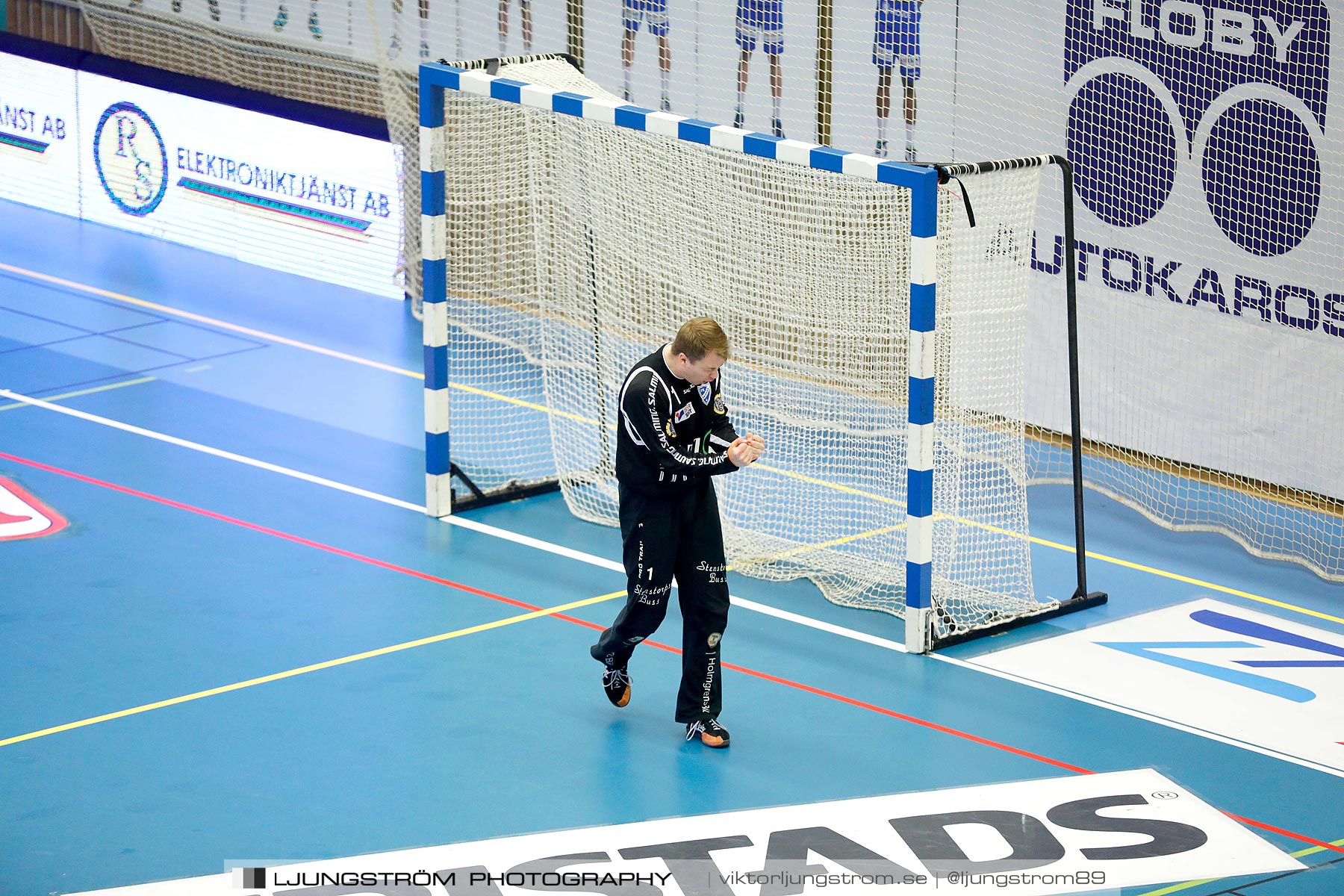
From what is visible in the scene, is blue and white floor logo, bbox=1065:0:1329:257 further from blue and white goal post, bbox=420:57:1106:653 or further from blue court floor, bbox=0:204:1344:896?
blue court floor, bbox=0:204:1344:896

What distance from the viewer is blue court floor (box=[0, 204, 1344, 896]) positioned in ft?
24.8

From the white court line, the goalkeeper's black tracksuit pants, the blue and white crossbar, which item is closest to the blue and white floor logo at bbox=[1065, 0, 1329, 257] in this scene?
the blue and white crossbar

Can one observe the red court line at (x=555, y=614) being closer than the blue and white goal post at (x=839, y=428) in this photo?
Yes

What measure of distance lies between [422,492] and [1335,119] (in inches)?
247

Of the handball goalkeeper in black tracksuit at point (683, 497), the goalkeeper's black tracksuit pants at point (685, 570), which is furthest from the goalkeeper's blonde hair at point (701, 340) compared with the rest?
the goalkeeper's black tracksuit pants at point (685, 570)

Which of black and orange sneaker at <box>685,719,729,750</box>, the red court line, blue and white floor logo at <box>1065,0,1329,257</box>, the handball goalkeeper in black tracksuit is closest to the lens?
the handball goalkeeper in black tracksuit

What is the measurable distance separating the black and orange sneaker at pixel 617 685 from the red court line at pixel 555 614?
0.86 meters

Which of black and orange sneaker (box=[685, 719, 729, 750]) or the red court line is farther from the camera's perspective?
black and orange sneaker (box=[685, 719, 729, 750])

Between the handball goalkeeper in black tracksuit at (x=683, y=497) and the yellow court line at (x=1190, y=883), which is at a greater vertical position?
the handball goalkeeper in black tracksuit at (x=683, y=497)

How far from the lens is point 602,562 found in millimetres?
10766

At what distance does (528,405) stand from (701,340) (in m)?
5.41

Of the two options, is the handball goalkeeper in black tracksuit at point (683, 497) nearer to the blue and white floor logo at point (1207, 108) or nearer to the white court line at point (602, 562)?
the white court line at point (602, 562)

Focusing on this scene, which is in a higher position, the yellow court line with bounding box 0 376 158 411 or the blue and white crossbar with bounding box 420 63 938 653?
the blue and white crossbar with bounding box 420 63 938 653

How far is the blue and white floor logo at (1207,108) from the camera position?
37.4 ft
